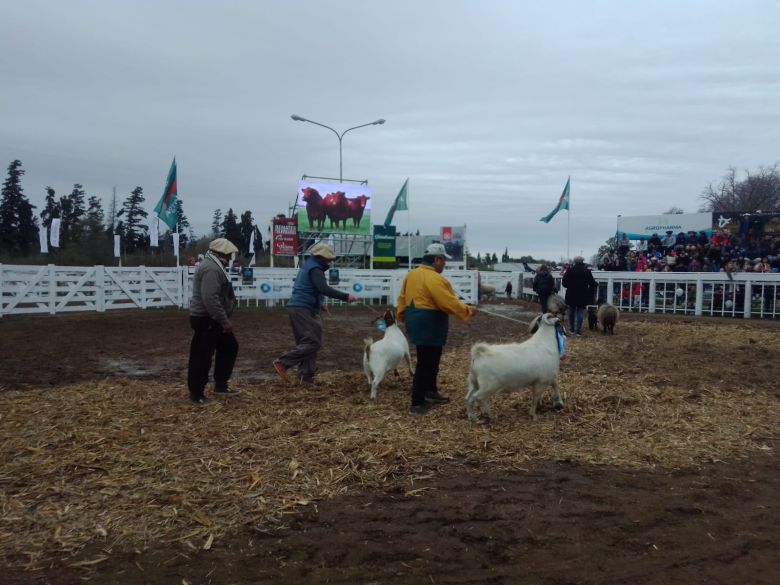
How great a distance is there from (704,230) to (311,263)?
86.6ft

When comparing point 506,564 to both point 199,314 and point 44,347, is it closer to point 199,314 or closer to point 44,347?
point 199,314

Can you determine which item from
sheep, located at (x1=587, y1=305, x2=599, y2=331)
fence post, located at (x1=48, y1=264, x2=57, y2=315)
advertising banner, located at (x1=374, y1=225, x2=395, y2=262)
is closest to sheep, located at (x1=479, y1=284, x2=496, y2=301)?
advertising banner, located at (x1=374, y1=225, x2=395, y2=262)

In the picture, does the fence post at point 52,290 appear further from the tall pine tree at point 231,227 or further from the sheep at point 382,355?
the tall pine tree at point 231,227

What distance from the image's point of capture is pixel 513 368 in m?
6.21

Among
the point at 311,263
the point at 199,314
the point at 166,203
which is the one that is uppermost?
the point at 166,203

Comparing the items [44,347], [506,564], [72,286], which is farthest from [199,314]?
[72,286]

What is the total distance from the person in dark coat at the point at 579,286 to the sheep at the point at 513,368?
24.5 feet

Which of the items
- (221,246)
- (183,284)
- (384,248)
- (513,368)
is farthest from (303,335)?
(384,248)

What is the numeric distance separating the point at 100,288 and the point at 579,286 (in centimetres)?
1459

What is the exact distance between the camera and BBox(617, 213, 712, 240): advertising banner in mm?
29337

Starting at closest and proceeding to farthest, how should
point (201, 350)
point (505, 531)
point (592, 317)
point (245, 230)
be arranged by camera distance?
point (505, 531) → point (201, 350) → point (592, 317) → point (245, 230)

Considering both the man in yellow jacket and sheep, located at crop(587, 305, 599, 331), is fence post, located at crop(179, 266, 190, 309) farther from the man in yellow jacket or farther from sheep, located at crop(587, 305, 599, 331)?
the man in yellow jacket

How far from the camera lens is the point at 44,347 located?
39.5 ft

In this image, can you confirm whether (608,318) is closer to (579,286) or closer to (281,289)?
(579,286)
